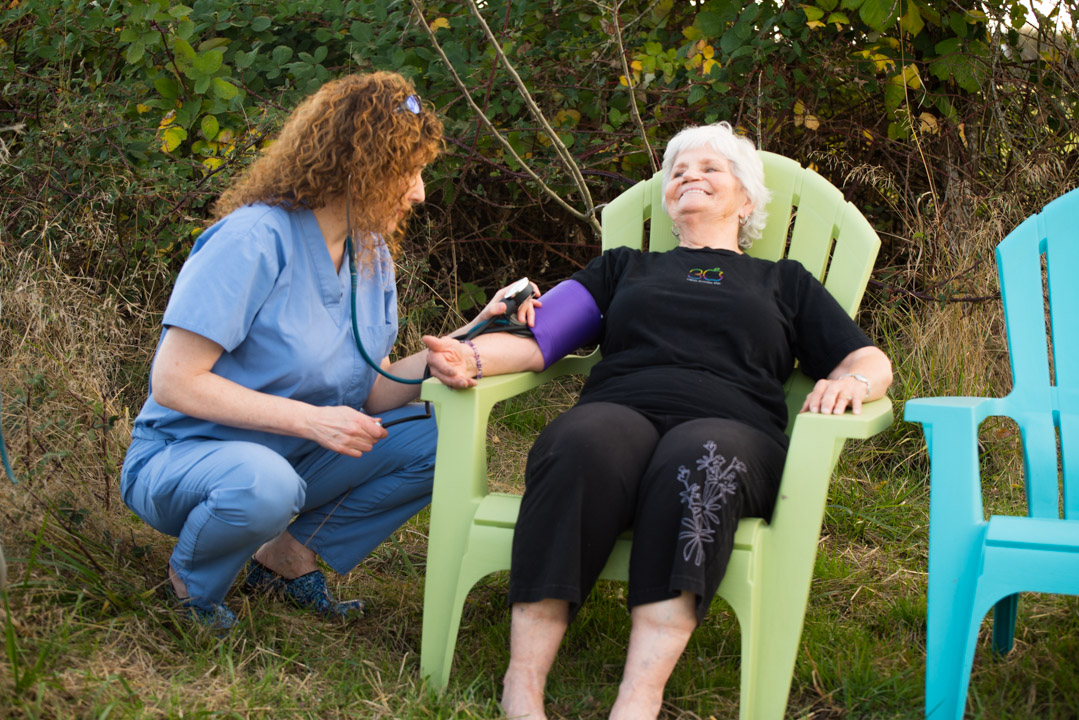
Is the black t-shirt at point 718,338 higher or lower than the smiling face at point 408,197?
lower

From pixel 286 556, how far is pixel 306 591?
89mm

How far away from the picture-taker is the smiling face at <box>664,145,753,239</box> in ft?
7.47

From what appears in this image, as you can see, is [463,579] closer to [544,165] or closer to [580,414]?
[580,414]

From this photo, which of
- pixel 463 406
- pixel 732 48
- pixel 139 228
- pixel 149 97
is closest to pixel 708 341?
pixel 463 406

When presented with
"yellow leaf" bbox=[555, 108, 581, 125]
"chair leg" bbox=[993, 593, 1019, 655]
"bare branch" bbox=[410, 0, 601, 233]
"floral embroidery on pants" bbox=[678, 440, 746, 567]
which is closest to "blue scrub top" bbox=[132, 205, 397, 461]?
"floral embroidery on pants" bbox=[678, 440, 746, 567]

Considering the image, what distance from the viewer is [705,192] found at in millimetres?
2277

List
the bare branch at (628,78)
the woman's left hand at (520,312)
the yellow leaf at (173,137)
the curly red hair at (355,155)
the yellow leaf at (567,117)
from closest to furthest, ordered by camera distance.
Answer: the curly red hair at (355,155)
the woman's left hand at (520,312)
the bare branch at (628,78)
the yellow leaf at (173,137)
the yellow leaf at (567,117)

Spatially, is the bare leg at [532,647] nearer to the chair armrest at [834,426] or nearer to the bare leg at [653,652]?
the bare leg at [653,652]

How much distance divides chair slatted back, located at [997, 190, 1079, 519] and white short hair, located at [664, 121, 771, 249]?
0.56 meters

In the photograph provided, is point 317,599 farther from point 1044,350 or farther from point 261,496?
point 1044,350

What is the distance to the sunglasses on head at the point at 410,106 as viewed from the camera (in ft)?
6.45

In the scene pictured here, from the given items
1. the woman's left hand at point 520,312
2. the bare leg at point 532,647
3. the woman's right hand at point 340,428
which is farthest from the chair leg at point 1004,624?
the woman's right hand at point 340,428

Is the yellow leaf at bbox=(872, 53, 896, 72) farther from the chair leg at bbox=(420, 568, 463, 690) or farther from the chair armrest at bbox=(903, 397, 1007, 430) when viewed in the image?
the chair leg at bbox=(420, 568, 463, 690)

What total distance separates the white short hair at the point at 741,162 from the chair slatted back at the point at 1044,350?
1.85 feet
